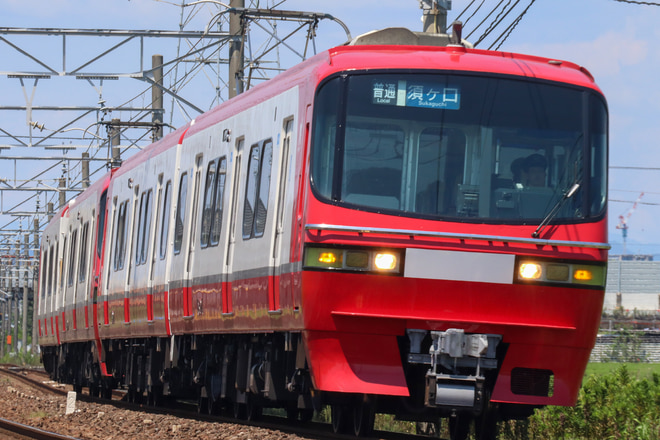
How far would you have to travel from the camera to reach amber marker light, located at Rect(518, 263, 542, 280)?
959 centimetres

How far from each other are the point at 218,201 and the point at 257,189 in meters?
1.54

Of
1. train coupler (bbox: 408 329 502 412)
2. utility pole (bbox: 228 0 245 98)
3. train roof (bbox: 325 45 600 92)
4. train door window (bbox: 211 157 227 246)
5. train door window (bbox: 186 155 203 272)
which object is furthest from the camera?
utility pole (bbox: 228 0 245 98)

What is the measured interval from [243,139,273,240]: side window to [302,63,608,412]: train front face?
1821 millimetres

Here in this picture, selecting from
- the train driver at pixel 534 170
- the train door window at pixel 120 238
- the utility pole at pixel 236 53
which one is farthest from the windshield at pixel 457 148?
the utility pole at pixel 236 53

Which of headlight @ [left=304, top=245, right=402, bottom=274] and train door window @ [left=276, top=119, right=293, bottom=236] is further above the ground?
train door window @ [left=276, top=119, right=293, bottom=236]

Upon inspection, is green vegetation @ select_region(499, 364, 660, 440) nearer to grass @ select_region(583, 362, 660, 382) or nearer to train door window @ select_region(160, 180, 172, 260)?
grass @ select_region(583, 362, 660, 382)

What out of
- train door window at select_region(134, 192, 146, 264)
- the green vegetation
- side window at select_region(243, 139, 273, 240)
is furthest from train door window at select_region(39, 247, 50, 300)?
side window at select_region(243, 139, 273, 240)

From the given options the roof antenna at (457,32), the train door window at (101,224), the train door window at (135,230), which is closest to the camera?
the roof antenna at (457,32)

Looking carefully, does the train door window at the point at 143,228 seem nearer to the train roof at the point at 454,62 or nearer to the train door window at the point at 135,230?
the train door window at the point at 135,230

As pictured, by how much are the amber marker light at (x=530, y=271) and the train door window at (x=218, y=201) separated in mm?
4368

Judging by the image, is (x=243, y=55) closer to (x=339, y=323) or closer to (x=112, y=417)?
(x=112, y=417)

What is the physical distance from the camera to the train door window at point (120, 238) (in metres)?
19.3

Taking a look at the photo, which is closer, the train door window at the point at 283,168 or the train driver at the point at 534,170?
→ the train driver at the point at 534,170

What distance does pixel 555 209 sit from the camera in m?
9.73
